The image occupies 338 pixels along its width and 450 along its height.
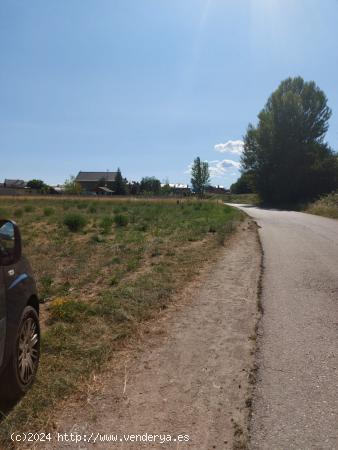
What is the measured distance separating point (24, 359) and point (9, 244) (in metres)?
1.06

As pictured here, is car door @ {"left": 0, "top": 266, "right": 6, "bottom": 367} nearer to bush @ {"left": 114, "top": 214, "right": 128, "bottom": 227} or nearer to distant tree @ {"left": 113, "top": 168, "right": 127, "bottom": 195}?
bush @ {"left": 114, "top": 214, "right": 128, "bottom": 227}

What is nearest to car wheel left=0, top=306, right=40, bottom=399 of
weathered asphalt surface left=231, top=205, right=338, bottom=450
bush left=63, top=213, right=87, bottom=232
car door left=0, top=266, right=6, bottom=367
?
car door left=0, top=266, right=6, bottom=367

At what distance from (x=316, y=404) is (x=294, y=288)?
425 cm

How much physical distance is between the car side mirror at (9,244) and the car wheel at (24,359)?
55 cm

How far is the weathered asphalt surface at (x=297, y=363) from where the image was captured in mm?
2922

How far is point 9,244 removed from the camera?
12.5 ft

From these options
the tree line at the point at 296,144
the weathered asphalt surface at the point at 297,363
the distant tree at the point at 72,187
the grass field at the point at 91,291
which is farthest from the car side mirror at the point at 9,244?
the distant tree at the point at 72,187

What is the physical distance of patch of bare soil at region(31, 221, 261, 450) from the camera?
2.94 metres

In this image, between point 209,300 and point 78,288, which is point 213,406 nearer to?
point 209,300

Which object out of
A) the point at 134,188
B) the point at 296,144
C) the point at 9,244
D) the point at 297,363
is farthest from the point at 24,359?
the point at 134,188

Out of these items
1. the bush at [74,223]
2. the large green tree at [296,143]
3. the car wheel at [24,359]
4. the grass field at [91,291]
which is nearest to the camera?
the car wheel at [24,359]

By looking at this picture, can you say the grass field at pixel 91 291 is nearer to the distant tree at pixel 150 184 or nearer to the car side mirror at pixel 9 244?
the car side mirror at pixel 9 244

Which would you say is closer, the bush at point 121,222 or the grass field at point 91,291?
the grass field at point 91,291

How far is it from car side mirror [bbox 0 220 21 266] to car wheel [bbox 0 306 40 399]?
55 cm
